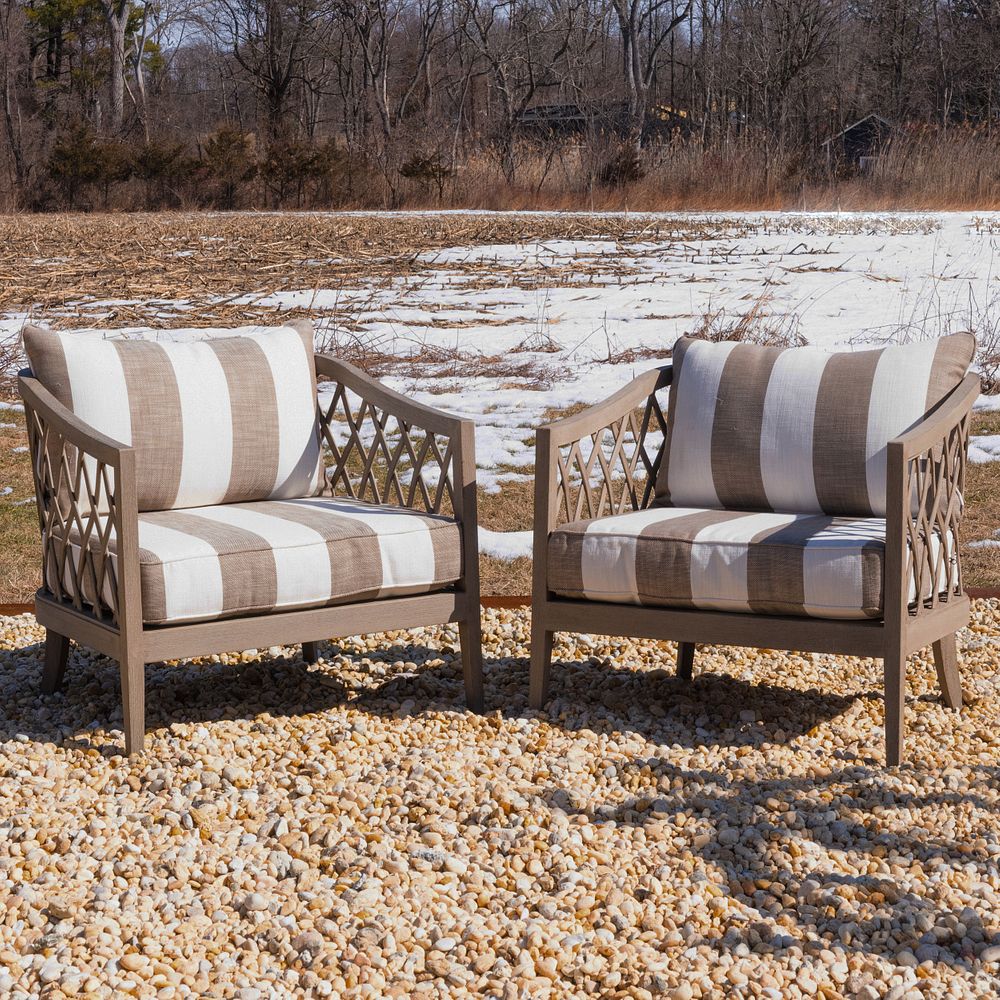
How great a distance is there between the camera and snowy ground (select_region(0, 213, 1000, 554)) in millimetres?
6648

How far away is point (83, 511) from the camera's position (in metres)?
3.02

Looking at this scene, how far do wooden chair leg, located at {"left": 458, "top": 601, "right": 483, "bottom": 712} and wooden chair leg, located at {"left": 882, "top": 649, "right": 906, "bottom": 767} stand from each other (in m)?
0.91

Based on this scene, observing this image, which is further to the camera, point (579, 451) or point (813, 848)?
point (579, 451)

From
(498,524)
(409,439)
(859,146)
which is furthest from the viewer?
(859,146)

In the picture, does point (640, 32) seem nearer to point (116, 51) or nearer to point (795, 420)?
point (116, 51)

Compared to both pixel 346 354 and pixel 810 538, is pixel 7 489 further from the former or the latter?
pixel 810 538

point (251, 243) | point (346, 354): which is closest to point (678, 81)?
point (251, 243)

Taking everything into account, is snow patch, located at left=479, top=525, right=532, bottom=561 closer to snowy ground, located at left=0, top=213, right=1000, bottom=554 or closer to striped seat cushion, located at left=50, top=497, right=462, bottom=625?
snowy ground, located at left=0, top=213, right=1000, bottom=554

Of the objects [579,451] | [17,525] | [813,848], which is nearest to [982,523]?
[579,451]

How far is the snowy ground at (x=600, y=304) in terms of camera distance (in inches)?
262

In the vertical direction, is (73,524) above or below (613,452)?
below

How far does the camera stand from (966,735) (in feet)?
9.08

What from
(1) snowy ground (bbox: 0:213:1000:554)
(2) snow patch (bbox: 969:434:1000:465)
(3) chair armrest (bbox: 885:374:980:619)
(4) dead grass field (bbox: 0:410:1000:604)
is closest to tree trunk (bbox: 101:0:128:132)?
(1) snowy ground (bbox: 0:213:1000:554)

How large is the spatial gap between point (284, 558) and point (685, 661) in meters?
1.08
